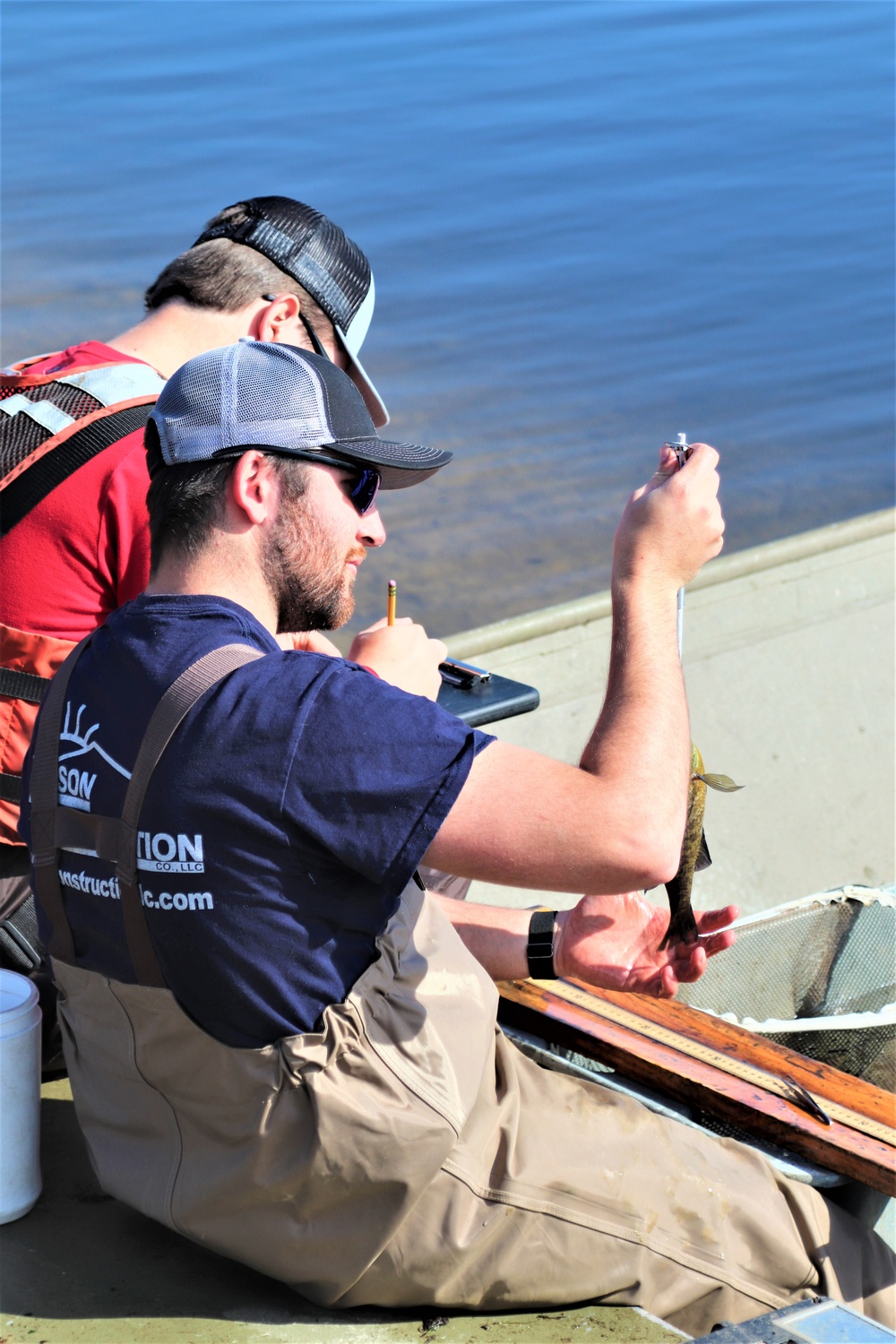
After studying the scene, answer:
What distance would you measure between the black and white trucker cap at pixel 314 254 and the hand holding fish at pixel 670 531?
3.78 ft

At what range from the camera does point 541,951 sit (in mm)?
2922

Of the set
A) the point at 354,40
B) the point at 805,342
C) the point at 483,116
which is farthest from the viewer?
the point at 354,40

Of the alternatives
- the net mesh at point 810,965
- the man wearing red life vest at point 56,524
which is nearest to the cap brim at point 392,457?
the man wearing red life vest at point 56,524

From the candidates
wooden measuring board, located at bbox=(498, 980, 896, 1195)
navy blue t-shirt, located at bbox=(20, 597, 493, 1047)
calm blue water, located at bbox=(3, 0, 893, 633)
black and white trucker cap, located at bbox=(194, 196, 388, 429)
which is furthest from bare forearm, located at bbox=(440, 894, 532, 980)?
calm blue water, located at bbox=(3, 0, 893, 633)

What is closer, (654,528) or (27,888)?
(654,528)

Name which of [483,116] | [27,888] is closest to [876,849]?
[27,888]

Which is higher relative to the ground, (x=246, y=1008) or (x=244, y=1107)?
(x=246, y=1008)

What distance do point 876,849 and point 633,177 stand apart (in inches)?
539

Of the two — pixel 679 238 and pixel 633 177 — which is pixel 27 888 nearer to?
pixel 679 238

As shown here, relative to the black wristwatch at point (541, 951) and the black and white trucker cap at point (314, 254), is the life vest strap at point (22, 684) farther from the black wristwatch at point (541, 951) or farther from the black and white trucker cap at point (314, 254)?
the black wristwatch at point (541, 951)

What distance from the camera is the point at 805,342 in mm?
13039

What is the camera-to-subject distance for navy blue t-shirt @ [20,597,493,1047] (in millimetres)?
1796

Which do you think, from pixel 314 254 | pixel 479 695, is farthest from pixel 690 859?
pixel 314 254

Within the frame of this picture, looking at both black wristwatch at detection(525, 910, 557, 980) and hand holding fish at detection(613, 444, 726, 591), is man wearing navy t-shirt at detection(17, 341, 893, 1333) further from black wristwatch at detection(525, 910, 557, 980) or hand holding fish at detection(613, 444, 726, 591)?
black wristwatch at detection(525, 910, 557, 980)
